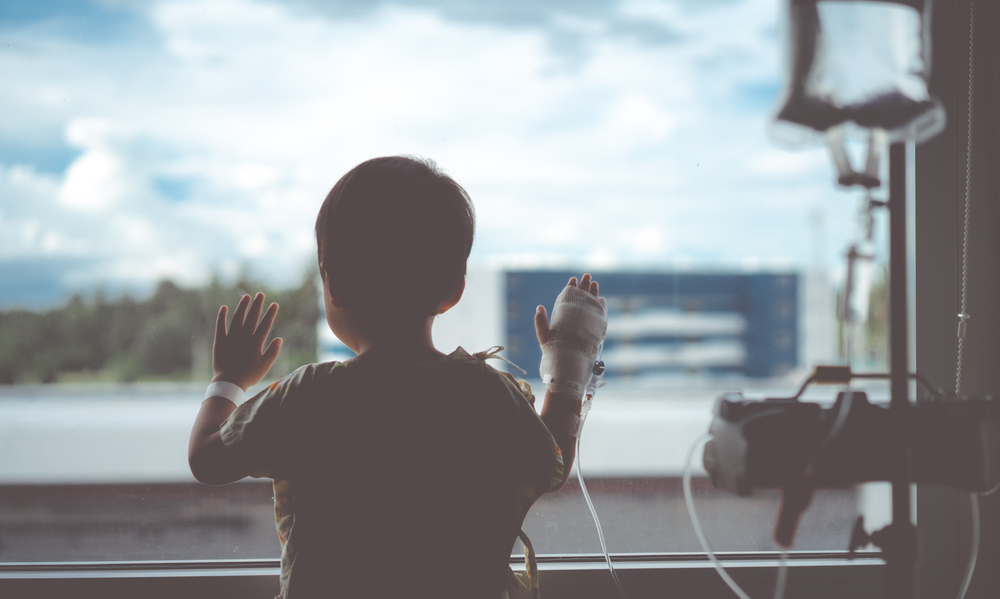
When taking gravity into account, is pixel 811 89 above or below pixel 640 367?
above

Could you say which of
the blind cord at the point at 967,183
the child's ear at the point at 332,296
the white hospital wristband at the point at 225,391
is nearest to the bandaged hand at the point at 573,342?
the child's ear at the point at 332,296

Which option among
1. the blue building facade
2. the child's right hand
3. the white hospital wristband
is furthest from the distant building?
the white hospital wristband

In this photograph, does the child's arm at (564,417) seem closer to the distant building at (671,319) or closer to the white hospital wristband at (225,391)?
the distant building at (671,319)

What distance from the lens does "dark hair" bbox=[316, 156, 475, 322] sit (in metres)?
0.70

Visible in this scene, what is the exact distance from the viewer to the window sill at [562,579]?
0.98 meters

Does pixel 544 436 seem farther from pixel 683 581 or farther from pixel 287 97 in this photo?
pixel 287 97

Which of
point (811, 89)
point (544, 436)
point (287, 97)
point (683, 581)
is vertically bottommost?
point (683, 581)

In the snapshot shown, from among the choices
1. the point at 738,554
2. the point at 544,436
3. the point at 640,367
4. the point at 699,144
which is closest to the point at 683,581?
the point at 738,554

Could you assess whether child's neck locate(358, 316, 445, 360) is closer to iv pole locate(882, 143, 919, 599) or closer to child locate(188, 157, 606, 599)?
child locate(188, 157, 606, 599)

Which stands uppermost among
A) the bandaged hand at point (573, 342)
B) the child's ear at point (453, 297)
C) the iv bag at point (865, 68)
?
the iv bag at point (865, 68)

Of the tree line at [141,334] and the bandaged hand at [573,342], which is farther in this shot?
the tree line at [141,334]

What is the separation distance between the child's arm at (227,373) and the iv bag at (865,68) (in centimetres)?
72

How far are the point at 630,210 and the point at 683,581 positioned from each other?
632 millimetres

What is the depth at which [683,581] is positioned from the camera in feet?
3.24
